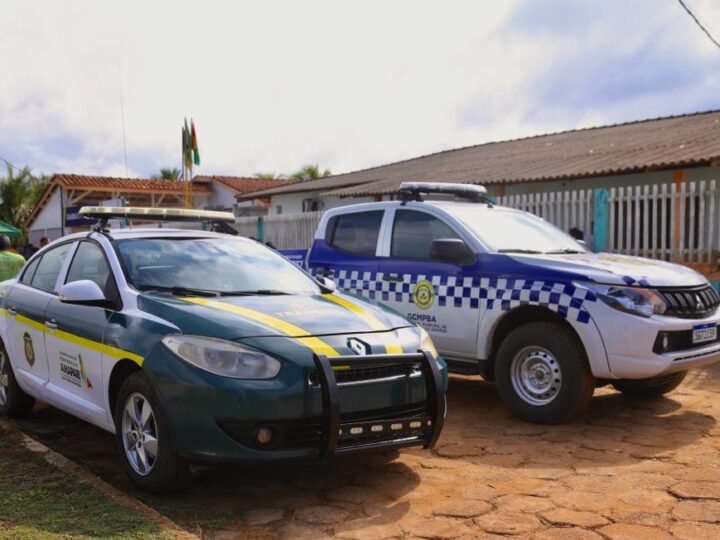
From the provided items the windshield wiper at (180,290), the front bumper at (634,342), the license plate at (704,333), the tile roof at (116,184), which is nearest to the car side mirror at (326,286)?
the windshield wiper at (180,290)

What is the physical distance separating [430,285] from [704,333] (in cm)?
212

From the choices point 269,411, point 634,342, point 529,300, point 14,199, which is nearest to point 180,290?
point 269,411

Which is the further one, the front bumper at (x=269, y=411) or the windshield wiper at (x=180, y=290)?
the windshield wiper at (x=180, y=290)

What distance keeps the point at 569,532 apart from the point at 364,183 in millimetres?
20102

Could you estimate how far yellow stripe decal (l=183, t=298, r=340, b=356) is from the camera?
12.4ft

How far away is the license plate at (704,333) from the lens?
538cm

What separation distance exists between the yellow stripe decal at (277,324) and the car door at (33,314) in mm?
1558

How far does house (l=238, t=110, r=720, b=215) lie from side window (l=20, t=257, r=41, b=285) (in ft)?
33.8

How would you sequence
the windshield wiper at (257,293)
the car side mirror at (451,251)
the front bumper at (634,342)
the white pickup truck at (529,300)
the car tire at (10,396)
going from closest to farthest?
the windshield wiper at (257,293) < the front bumper at (634,342) < the white pickup truck at (529,300) < the car tire at (10,396) < the car side mirror at (451,251)

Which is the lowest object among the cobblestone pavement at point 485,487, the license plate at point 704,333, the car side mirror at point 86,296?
the cobblestone pavement at point 485,487

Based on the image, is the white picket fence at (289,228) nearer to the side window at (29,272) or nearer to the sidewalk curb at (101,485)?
the side window at (29,272)

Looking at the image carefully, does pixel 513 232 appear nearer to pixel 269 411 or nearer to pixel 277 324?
pixel 277 324

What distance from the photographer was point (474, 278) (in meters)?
5.90

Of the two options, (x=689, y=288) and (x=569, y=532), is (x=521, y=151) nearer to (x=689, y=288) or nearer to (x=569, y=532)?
(x=689, y=288)
